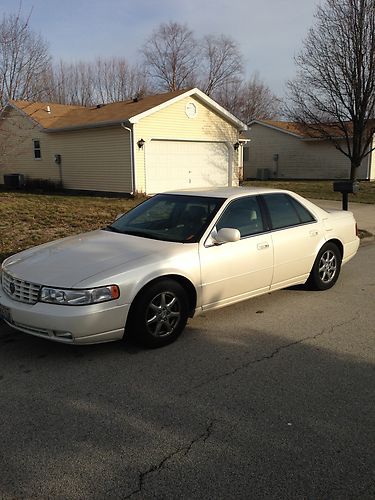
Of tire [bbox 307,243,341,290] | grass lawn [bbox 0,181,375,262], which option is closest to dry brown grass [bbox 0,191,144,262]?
grass lawn [bbox 0,181,375,262]

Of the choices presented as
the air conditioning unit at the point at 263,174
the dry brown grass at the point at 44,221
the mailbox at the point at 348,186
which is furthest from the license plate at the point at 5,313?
the air conditioning unit at the point at 263,174

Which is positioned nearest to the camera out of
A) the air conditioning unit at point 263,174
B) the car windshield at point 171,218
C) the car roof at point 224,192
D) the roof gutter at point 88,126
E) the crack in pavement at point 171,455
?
the crack in pavement at point 171,455

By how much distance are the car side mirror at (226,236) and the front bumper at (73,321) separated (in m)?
1.23

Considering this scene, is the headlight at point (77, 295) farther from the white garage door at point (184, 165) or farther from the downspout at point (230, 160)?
the downspout at point (230, 160)

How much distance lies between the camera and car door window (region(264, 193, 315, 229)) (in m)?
5.58

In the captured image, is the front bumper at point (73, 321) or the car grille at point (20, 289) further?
the car grille at point (20, 289)

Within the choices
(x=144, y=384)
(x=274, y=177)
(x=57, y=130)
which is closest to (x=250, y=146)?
(x=274, y=177)

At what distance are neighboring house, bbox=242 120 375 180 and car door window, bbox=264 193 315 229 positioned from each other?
2605cm

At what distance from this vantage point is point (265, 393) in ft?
11.4

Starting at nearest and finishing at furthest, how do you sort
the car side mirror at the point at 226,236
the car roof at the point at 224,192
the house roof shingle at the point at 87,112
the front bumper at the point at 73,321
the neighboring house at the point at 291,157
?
the front bumper at the point at 73,321 < the car side mirror at the point at 226,236 < the car roof at the point at 224,192 < the house roof shingle at the point at 87,112 < the neighboring house at the point at 291,157

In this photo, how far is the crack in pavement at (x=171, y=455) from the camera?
2.52m

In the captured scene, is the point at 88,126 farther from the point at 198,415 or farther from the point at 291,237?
the point at 198,415

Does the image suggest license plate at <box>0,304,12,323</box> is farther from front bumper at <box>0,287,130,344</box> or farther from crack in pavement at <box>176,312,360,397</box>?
crack in pavement at <box>176,312,360,397</box>

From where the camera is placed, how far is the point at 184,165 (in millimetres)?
20328
